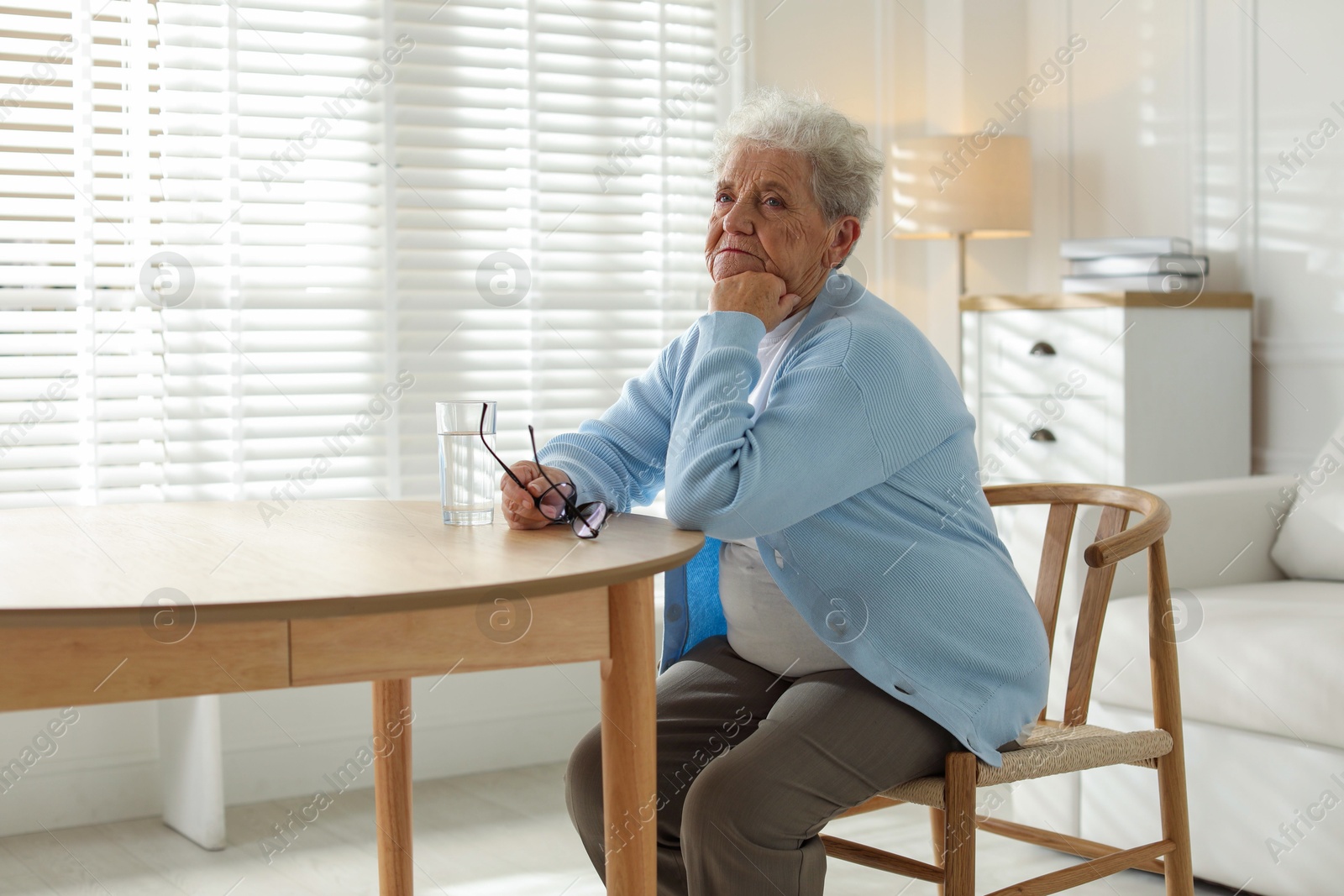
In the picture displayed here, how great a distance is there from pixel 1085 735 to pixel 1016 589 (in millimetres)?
227

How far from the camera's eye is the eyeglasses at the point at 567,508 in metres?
1.45

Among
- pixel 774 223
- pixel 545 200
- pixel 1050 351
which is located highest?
pixel 545 200

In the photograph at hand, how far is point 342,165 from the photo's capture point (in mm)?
3008

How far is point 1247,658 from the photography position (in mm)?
2105

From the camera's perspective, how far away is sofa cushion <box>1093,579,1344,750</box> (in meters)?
2.02

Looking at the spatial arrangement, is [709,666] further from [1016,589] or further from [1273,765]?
[1273,765]

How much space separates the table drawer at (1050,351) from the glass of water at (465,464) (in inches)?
77.5

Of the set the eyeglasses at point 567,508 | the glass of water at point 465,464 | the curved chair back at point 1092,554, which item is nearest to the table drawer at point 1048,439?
the curved chair back at point 1092,554

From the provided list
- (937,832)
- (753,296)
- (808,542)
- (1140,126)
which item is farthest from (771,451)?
(1140,126)

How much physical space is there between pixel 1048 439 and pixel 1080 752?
5.94 feet

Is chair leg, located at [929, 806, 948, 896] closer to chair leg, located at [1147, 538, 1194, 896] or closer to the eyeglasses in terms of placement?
chair leg, located at [1147, 538, 1194, 896]

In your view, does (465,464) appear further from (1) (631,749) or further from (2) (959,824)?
(2) (959,824)

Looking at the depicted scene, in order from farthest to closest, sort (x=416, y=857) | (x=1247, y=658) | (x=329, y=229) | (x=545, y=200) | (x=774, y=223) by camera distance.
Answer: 1. (x=545, y=200)
2. (x=329, y=229)
3. (x=416, y=857)
4. (x=1247, y=658)
5. (x=774, y=223)

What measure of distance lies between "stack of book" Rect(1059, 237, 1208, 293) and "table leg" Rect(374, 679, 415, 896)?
2085 millimetres
